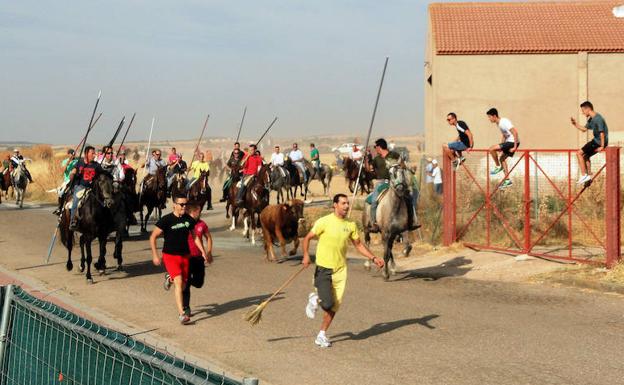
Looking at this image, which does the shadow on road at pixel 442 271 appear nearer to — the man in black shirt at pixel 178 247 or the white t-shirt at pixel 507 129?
the white t-shirt at pixel 507 129

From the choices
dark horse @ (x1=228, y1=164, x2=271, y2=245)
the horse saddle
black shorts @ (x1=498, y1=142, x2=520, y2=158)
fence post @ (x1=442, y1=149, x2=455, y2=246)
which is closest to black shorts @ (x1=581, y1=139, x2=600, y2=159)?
black shorts @ (x1=498, y1=142, x2=520, y2=158)

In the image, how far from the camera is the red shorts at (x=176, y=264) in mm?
13375

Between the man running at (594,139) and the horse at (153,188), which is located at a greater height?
the man running at (594,139)

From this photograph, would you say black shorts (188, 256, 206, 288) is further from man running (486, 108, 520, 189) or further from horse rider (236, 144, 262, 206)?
horse rider (236, 144, 262, 206)

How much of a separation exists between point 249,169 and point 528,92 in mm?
16274

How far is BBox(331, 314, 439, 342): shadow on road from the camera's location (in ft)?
40.1

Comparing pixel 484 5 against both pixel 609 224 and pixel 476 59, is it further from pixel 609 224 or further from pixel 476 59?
pixel 609 224

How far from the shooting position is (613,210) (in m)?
17.7

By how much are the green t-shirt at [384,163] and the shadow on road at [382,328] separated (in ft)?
16.4

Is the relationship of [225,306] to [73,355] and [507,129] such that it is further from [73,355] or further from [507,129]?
[73,355]

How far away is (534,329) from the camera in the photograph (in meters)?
12.6

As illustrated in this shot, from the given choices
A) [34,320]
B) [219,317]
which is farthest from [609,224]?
[34,320]

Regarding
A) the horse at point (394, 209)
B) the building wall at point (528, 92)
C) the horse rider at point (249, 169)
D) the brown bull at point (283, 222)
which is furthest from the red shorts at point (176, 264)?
the building wall at point (528, 92)

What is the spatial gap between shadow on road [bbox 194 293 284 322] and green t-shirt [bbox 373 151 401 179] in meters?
3.90
